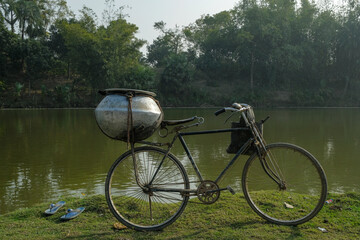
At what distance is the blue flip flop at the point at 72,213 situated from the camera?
9.10ft

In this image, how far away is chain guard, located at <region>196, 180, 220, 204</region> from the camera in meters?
2.64

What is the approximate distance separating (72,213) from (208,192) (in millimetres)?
1153

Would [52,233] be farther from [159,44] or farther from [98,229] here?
[159,44]

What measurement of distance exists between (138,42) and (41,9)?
13.4 m

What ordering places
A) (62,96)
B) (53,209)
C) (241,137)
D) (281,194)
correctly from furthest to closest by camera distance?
1. (62,96)
2. (281,194)
3. (53,209)
4. (241,137)

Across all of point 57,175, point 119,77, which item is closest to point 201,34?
point 119,77

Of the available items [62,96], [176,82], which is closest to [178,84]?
[176,82]

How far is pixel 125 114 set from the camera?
250 centimetres

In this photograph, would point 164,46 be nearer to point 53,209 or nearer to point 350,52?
point 350,52

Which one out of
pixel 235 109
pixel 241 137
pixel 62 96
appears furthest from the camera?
pixel 62 96

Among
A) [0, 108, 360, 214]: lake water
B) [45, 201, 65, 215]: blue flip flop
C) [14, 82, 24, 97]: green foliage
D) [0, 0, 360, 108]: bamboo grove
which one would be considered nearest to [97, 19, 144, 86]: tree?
[0, 0, 360, 108]: bamboo grove

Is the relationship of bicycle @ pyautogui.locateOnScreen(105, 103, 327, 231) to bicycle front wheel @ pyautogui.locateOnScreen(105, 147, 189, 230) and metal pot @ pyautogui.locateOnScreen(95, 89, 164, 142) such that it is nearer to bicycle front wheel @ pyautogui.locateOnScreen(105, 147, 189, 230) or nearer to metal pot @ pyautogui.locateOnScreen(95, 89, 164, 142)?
bicycle front wheel @ pyautogui.locateOnScreen(105, 147, 189, 230)

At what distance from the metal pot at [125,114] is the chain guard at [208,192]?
588mm

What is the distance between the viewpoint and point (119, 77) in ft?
97.9
